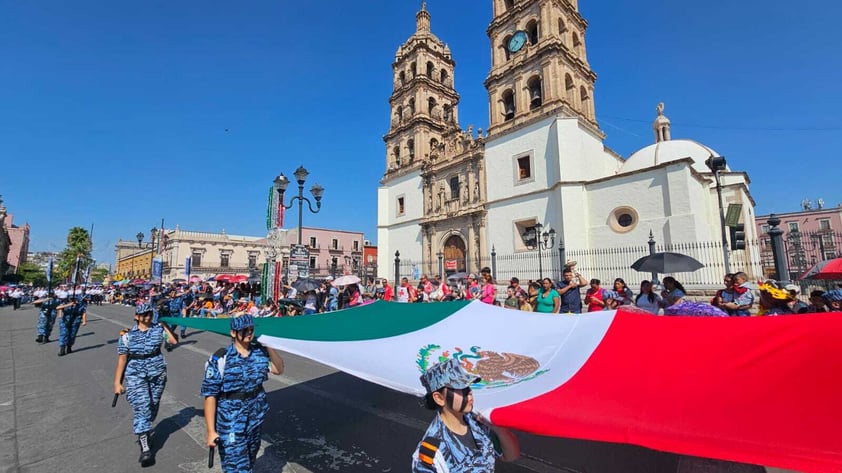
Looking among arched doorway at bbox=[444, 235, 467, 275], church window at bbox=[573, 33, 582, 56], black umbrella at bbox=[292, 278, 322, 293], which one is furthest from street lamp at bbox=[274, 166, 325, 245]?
church window at bbox=[573, 33, 582, 56]

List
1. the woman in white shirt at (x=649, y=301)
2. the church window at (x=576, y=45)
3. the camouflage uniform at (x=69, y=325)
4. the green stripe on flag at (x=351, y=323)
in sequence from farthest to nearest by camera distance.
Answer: the church window at (x=576, y=45)
the camouflage uniform at (x=69, y=325)
the woman in white shirt at (x=649, y=301)
the green stripe on flag at (x=351, y=323)

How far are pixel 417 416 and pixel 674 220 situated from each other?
1959 cm

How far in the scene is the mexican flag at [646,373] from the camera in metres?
1.91

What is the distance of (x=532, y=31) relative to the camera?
25.3 metres

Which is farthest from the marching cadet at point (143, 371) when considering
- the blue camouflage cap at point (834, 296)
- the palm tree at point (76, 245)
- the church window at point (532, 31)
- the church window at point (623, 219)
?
the palm tree at point (76, 245)

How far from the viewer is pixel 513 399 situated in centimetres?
240

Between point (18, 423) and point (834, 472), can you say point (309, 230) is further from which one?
point (834, 472)

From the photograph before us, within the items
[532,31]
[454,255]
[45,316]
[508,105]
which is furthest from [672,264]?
[532,31]

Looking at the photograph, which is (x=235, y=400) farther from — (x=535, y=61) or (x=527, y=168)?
(x=535, y=61)

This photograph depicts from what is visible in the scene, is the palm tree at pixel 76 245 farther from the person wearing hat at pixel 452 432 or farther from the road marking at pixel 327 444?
the person wearing hat at pixel 452 432

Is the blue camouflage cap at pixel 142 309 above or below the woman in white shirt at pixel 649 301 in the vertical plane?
above

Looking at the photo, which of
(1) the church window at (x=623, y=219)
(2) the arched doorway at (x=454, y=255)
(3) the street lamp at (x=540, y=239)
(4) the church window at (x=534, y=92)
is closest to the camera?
(1) the church window at (x=623, y=219)

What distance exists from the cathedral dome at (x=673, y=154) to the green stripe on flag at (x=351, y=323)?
24.6 meters

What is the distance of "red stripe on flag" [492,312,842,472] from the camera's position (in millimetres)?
1835
